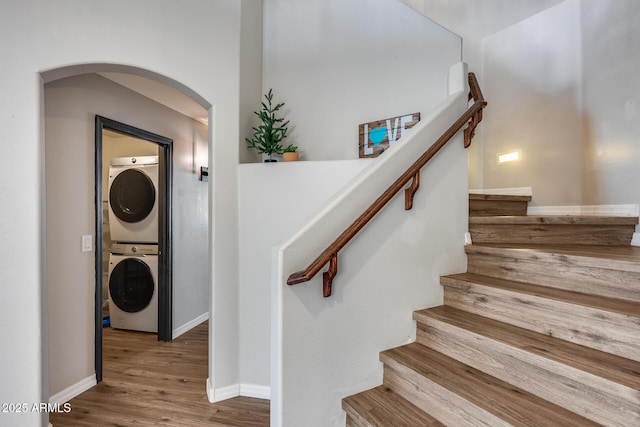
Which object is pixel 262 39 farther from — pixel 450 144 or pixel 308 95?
pixel 450 144

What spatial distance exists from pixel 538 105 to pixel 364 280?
9.25 ft

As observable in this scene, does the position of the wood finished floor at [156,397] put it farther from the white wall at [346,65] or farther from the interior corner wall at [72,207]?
the white wall at [346,65]

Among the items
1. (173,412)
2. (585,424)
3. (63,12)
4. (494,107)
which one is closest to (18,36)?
(63,12)

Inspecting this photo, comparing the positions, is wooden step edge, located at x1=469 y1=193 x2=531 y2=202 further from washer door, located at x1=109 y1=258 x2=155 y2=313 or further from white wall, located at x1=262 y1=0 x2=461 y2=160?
washer door, located at x1=109 y1=258 x2=155 y2=313

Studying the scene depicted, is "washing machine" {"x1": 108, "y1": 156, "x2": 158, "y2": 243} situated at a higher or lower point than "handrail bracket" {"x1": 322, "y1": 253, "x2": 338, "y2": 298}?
higher

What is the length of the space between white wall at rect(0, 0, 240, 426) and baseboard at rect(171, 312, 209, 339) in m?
1.51

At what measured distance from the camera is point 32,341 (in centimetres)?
177

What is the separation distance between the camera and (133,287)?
12.1 feet

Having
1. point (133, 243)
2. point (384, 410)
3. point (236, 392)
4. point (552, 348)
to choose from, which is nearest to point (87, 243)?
point (133, 243)

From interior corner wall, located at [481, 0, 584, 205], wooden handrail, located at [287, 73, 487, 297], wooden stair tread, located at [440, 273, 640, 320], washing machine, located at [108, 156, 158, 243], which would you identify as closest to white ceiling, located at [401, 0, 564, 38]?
interior corner wall, located at [481, 0, 584, 205]

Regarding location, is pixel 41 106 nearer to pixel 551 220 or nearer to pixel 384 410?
pixel 384 410

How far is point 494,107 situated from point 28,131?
4.08m

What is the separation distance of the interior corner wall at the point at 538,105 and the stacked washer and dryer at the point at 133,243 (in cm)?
395

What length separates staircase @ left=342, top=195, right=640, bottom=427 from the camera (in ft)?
3.80
